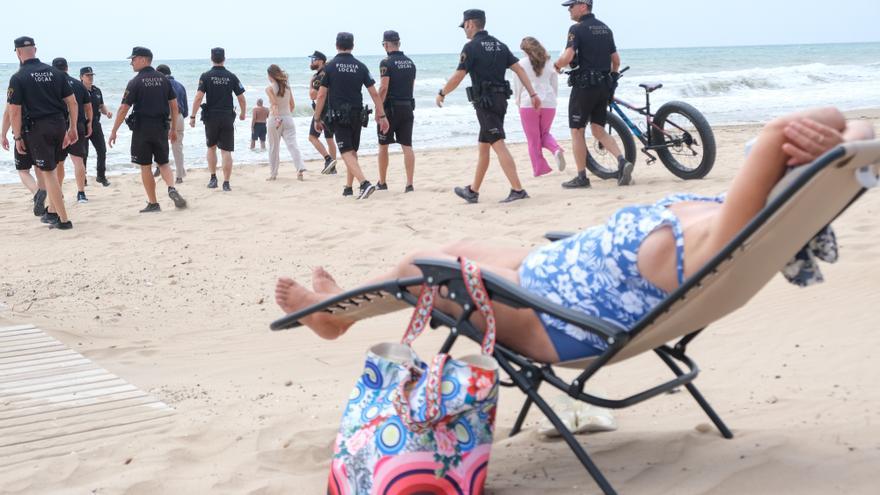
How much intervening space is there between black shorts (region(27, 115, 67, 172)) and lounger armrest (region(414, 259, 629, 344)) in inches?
274

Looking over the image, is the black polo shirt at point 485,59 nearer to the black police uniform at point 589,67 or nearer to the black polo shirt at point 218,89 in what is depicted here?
the black police uniform at point 589,67

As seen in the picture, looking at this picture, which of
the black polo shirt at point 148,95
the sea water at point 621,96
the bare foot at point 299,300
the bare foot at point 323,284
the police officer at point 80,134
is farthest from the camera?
the sea water at point 621,96

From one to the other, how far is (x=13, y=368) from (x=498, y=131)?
5201 millimetres

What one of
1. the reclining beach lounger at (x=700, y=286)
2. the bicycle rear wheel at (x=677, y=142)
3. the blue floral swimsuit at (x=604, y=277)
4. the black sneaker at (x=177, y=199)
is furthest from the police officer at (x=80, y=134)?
the blue floral swimsuit at (x=604, y=277)

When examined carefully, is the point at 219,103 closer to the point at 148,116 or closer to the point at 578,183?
the point at 148,116

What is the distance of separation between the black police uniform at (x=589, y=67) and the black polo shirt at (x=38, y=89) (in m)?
4.44

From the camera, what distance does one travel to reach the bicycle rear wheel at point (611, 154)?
9.18 meters

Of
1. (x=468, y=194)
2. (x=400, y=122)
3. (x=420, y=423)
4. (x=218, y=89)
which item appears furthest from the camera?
(x=218, y=89)

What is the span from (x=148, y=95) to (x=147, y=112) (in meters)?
0.17

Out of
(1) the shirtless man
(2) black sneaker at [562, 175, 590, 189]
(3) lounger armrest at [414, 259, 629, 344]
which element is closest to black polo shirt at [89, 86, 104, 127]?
Result: (1) the shirtless man

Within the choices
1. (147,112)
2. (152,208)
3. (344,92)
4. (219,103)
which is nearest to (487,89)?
(344,92)

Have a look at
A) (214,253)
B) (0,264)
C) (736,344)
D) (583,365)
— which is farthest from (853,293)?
(0,264)

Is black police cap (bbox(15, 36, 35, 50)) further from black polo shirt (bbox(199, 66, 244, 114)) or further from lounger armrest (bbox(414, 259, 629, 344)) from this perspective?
lounger armrest (bbox(414, 259, 629, 344))

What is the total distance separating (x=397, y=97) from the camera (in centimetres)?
1009
